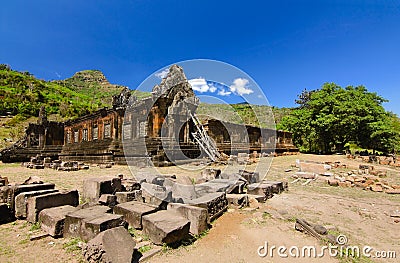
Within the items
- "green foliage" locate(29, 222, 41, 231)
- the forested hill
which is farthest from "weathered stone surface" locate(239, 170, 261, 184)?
the forested hill

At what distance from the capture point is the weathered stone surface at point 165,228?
3480mm

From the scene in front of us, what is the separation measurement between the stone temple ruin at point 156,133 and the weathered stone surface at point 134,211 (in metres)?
9.58

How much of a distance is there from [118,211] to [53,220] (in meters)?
1.06

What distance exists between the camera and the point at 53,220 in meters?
3.84

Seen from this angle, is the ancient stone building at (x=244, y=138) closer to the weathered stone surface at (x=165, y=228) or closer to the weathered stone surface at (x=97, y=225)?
the weathered stone surface at (x=165, y=228)

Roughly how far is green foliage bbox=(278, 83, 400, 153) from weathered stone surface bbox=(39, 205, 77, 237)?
83.0 ft

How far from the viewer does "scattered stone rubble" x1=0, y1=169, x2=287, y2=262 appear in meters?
3.04

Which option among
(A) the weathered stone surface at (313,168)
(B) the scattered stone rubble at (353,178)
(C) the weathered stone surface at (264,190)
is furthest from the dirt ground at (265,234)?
(A) the weathered stone surface at (313,168)

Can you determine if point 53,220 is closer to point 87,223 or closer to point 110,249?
point 87,223

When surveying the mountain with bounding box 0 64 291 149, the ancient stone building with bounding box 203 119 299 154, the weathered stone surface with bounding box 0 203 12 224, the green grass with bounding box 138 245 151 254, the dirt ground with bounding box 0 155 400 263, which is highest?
the mountain with bounding box 0 64 291 149

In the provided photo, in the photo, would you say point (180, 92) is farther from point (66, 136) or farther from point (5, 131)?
point (5, 131)

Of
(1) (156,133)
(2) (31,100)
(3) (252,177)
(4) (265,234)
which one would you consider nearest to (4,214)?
(4) (265,234)

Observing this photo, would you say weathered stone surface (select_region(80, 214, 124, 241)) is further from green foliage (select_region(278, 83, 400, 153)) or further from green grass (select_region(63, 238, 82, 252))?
green foliage (select_region(278, 83, 400, 153))

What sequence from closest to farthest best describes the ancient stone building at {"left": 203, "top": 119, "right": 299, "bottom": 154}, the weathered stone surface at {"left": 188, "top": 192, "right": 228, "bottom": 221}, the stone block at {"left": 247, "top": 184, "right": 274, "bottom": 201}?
1. the weathered stone surface at {"left": 188, "top": 192, "right": 228, "bottom": 221}
2. the stone block at {"left": 247, "top": 184, "right": 274, "bottom": 201}
3. the ancient stone building at {"left": 203, "top": 119, "right": 299, "bottom": 154}
